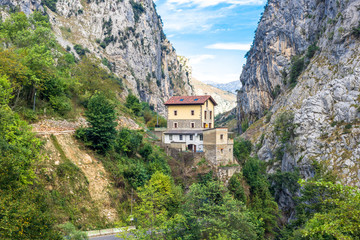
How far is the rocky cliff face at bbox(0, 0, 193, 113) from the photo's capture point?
100875 mm

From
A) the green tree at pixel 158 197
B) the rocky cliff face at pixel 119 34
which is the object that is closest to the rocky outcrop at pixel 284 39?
the rocky cliff face at pixel 119 34

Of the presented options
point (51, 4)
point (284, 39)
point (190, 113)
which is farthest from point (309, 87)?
point (51, 4)

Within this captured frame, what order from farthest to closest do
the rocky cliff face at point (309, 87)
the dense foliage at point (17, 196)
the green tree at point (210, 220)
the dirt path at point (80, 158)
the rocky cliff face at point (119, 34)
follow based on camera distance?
the rocky cliff face at point (119, 34)
the rocky cliff face at point (309, 87)
the dirt path at point (80, 158)
the green tree at point (210, 220)
the dense foliage at point (17, 196)

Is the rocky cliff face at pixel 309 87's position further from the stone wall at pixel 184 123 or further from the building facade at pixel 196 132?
the stone wall at pixel 184 123

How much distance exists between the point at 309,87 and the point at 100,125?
56.3m

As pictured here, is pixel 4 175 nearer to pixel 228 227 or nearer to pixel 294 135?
pixel 228 227

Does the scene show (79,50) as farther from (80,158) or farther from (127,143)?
(80,158)

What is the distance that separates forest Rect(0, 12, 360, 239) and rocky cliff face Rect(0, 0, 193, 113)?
156ft

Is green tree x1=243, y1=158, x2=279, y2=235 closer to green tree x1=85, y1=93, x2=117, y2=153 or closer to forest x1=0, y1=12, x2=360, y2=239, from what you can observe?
forest x1=0, y1=12, x2=360, y2=239

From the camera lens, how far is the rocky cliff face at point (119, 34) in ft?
331

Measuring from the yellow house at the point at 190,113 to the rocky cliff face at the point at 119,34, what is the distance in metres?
52.8

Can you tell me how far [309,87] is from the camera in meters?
71.1

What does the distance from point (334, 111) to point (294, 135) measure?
911 centimetres

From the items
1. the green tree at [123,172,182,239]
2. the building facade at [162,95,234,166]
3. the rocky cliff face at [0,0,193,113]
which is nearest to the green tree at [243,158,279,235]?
the building facade at [162,95,234,166]
